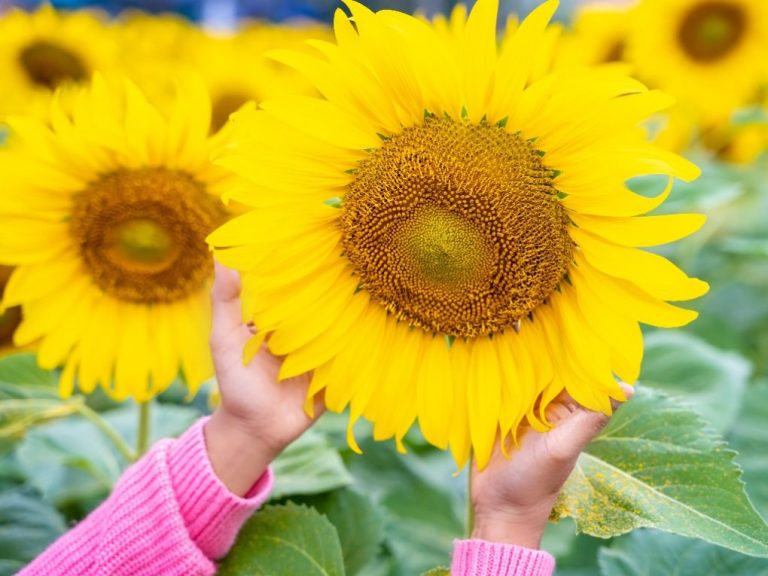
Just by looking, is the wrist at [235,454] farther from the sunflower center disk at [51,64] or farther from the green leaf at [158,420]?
the sunflower center disk at [51,64]

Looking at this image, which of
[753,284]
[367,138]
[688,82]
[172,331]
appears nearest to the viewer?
[367,138]

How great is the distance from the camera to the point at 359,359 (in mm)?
1044

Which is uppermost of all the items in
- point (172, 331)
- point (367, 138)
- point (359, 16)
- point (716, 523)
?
point (359, 16)

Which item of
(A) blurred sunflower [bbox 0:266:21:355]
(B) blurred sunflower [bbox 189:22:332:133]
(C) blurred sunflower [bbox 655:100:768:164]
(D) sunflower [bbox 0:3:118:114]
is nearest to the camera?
(A) blurred sunflower [bbox 0:266:21:355]

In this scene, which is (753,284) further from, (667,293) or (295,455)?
(667,293)

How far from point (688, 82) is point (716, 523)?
2068 mm

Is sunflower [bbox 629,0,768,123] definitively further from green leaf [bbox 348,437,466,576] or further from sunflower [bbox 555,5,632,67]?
green leaf [bbox 348,437,466,576]

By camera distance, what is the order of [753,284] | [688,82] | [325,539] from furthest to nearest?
[688,82]
[753,284]
[325,539]

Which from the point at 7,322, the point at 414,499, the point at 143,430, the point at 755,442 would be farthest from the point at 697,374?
the point at 7,322

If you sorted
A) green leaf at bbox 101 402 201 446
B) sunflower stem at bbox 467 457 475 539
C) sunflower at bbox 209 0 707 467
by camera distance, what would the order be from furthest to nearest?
green leaf at bbox 101 402 201 446, sunflower stem at bbox 467 457 475 539, sunflower at bbox 209 0 707 467

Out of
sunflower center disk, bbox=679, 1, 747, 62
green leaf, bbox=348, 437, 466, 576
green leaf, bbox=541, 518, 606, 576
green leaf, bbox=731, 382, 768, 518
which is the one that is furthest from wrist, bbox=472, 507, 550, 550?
sunflower center disk, bbox=679, 1, 747, 62

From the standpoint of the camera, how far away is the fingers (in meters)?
1.10

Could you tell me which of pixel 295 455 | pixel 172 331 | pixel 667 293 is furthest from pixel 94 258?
pixel 667 293

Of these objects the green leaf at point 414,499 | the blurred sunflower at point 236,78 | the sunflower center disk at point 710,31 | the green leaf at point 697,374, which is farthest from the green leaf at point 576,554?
the sunflower center disk at point 710,31
